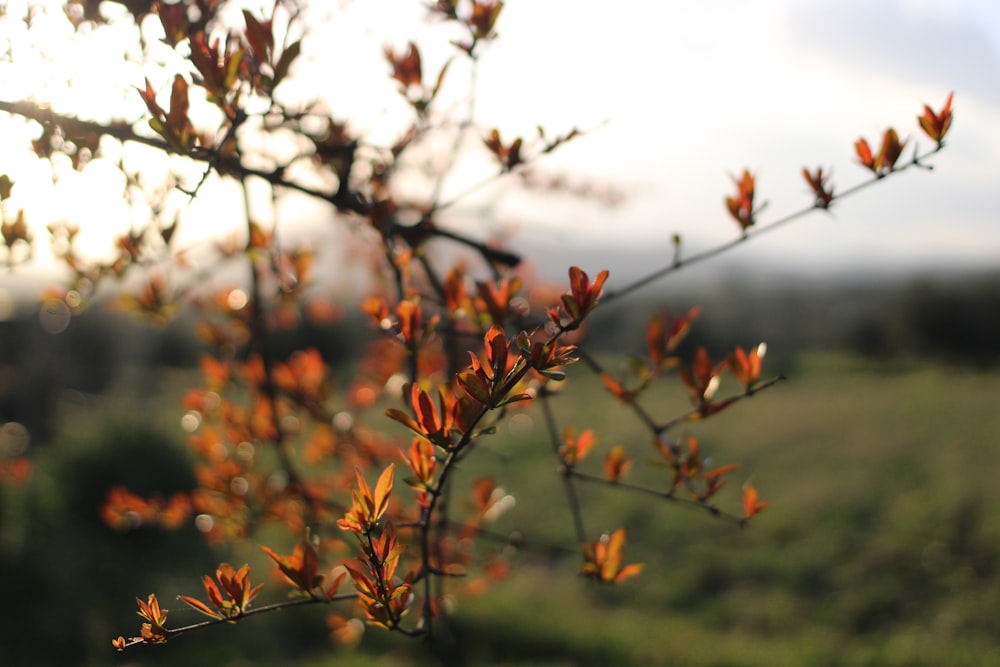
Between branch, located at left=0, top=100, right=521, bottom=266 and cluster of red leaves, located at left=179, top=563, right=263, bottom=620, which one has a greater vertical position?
branch, located at left=0, top=100, right=521, bottom=266

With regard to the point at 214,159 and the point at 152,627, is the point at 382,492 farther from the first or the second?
the point at 214,159

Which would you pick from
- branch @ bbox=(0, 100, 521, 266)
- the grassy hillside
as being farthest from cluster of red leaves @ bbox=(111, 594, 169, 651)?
the grassy hillside

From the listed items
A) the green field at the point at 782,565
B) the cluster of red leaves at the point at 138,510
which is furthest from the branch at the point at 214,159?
the green field at the point at 782,565

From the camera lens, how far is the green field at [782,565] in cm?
538

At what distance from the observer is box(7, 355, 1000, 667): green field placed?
17.6 feet

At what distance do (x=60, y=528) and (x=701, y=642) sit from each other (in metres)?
5.72

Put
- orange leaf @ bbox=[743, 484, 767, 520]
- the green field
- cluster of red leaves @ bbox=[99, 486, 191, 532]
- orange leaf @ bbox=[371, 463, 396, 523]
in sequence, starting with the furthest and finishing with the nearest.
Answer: the green field
cluster of red leaves @ bbox=[99, 486, 191, 532]
orange leaf @ bbox=[743, 484, 767, 520]
orange leaf @ bbox=[371, 463, 396, 523]

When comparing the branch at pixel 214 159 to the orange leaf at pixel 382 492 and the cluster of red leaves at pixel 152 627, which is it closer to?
the orange leaf at pixel 382 492

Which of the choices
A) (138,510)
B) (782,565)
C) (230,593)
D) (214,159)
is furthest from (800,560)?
(214,159)

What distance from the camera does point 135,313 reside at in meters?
2.46

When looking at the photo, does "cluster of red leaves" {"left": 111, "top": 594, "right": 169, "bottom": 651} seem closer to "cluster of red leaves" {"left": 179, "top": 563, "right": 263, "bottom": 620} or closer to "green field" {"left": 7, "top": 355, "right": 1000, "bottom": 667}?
"cluster of red leaves" {"left": 179, "top": 563, "right": 263, "bottom": 620}

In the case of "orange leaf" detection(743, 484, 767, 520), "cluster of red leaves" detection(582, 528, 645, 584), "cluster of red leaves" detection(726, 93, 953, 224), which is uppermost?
"cluster of red leaves" detection(726, 93, 953, 224)

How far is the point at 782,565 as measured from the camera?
22.4ft

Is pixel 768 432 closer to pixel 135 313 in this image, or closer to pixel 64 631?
pixel 64 631
